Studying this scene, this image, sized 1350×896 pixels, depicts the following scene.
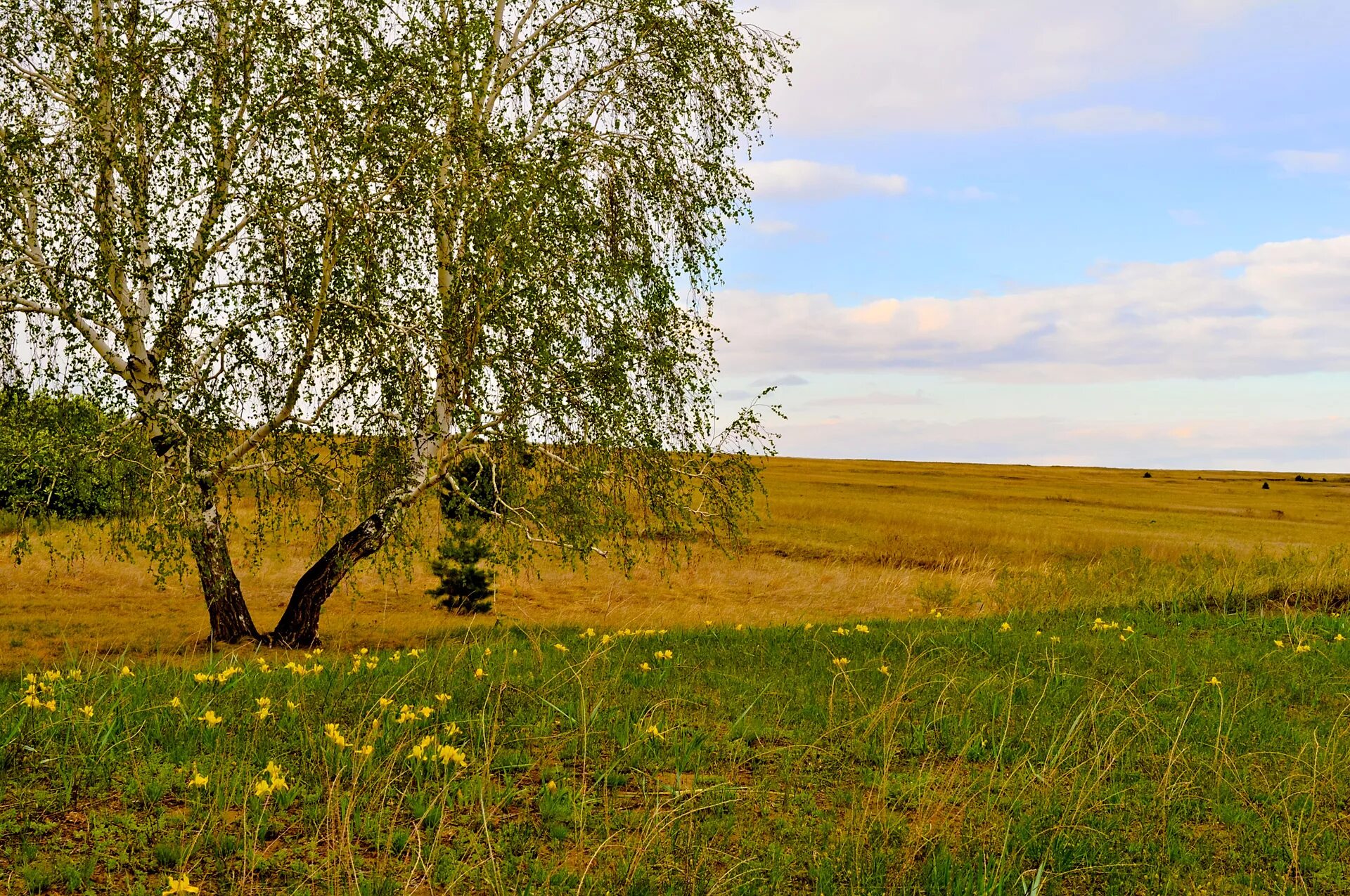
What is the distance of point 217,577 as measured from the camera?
51.1 ft

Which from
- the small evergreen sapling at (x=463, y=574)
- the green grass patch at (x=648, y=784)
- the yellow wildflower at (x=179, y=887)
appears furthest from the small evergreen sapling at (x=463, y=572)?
the yellow wildflower at (x=179, y=887)

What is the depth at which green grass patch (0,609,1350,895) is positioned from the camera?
4.72 meters

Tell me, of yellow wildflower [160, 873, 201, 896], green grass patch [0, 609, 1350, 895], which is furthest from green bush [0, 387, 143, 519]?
yellow wildflower [160, 873, 201, 896]

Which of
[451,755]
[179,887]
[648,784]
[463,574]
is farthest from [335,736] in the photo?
[463,574]

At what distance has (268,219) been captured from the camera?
46.2 ft

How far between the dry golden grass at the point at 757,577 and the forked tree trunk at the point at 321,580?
1041 millimetres

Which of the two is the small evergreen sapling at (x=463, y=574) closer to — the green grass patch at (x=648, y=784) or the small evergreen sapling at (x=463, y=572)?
the small evergreen sapling at (x=463, y=572)

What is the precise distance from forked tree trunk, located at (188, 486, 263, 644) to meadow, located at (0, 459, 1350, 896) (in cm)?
271

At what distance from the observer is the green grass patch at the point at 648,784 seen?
4.72m

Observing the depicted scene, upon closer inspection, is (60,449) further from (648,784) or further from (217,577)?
(648,784)

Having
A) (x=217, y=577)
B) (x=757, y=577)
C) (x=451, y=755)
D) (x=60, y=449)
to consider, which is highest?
(x=60, y=449)

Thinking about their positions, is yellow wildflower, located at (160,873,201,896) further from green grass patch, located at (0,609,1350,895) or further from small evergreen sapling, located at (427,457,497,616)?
small evergreen sapling, located at (427,457,497,616)

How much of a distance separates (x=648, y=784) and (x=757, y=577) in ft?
76.3

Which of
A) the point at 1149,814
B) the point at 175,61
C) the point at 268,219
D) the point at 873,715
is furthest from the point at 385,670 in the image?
the point at 175,61
